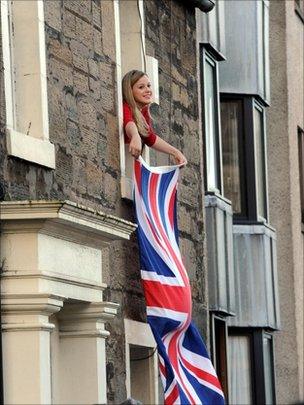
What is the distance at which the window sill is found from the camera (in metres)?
14.9

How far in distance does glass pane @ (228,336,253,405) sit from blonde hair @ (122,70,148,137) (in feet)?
26.5

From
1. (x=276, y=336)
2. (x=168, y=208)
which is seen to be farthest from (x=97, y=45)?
(x=276, y=336)

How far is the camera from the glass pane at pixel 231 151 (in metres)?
26.1

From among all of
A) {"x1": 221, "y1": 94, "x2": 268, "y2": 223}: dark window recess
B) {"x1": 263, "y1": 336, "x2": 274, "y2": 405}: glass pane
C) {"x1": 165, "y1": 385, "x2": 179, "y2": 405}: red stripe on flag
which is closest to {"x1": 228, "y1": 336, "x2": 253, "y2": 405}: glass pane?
{"x1": 263, "y1": 336, "x2": 274, "y2": 405}: glass pane

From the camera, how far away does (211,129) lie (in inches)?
914

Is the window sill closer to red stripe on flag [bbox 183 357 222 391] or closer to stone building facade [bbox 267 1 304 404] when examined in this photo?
red stripe on flag [bbox 183 357 222 391]

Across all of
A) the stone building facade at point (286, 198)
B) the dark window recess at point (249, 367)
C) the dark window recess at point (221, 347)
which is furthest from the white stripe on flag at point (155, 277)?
the stone building facade at point (286, 198)

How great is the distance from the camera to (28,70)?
616 inches

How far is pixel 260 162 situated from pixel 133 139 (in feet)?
28.6

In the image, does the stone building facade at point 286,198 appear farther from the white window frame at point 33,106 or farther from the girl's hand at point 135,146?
the white window frame at point 33,106

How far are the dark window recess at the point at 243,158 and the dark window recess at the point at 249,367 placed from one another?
57.7 inches

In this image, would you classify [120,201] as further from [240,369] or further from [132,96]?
[240,369]

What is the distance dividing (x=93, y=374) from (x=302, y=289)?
13.8 meters

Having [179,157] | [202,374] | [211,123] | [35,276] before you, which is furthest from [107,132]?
[211,123]
